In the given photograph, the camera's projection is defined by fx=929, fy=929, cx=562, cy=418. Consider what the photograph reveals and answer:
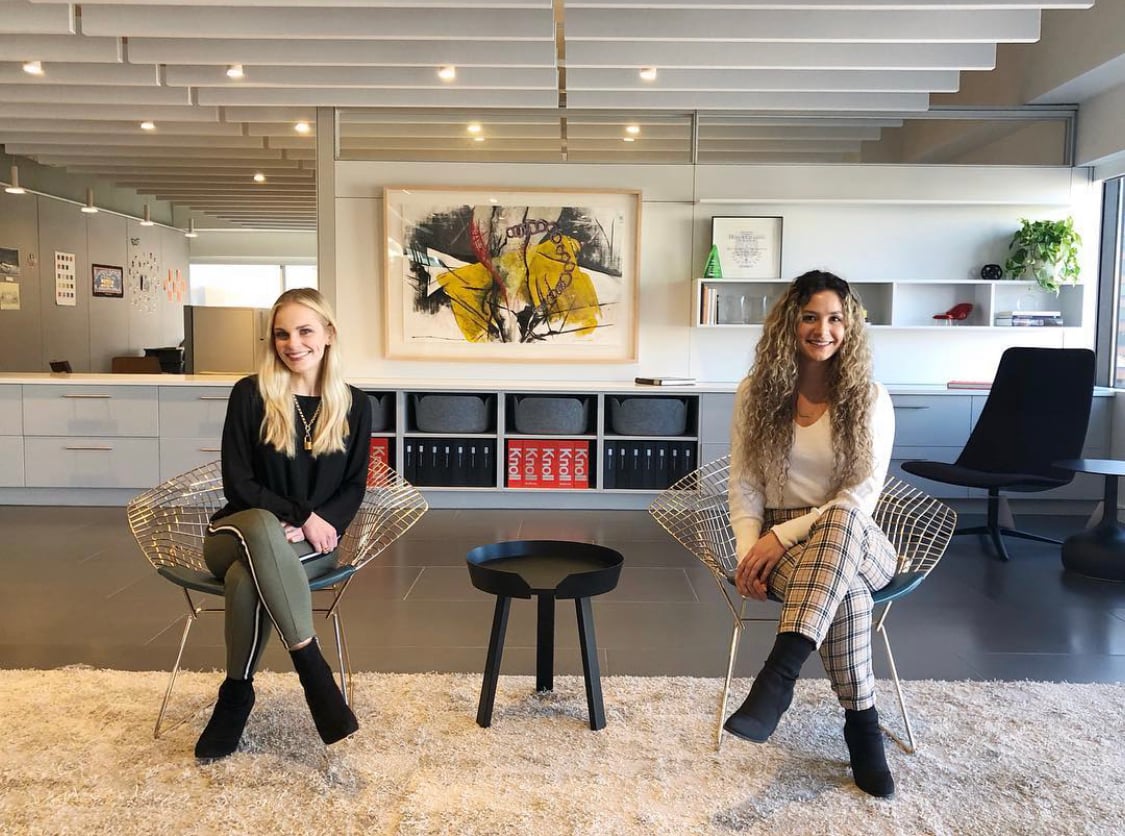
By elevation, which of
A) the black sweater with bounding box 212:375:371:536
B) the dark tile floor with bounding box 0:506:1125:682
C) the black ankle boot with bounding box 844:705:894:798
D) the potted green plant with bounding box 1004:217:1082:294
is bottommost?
the dark tile floor with bounding box 0:506:1125:682

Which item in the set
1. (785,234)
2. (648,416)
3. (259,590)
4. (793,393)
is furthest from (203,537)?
(785,234)

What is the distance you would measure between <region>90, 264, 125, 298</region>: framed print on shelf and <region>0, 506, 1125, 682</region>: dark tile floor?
6.73 meters

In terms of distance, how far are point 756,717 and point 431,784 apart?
79cm

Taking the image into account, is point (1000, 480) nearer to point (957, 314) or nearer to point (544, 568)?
point (957, 314)

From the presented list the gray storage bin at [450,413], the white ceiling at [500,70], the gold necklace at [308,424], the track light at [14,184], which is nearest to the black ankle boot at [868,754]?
the gold necklace at [308,424]

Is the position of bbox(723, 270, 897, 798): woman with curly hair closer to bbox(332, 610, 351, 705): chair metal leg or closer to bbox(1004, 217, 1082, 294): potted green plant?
bbox(332, 610, 351, 705): chair metal leg

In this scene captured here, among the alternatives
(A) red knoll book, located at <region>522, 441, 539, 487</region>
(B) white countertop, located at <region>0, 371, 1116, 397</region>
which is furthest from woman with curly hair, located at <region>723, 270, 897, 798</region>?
(A) red knoll book, located at <region>522, 441, 539, 487</region>

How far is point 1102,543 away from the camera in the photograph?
14.5 ft

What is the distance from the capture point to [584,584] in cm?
247

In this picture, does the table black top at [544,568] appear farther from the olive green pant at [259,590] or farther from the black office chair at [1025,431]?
the black office chair at [1025,431]

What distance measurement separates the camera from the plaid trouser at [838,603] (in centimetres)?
219

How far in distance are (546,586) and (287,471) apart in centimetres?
80

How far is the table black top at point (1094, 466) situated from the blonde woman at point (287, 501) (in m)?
3.43

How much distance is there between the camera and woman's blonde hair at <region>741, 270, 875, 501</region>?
2.52 m
